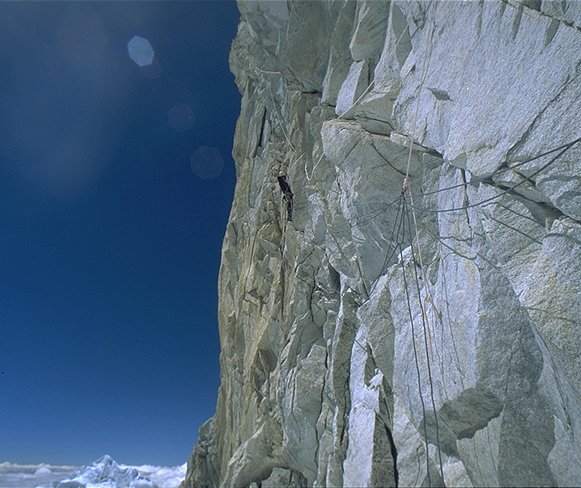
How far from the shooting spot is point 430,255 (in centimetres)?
1151

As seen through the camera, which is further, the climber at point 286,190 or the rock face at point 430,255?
the climber at point 286,190

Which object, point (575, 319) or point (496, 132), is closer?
point (575, 319)

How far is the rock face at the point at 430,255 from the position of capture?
7895mm

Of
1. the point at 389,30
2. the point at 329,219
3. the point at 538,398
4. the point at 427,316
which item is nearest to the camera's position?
the point at 538,398

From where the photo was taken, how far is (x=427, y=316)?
36.0 feet

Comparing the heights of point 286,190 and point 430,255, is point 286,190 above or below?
above

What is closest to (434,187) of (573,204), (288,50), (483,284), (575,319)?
(483,284)

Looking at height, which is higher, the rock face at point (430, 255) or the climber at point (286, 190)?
the climber at point (286, 190)

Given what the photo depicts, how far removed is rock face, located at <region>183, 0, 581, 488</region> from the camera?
25.9 feet

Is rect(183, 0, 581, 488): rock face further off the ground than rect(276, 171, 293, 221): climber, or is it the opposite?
rect(276, 171, 293, 221): climber

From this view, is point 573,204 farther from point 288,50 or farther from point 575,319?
point 288,50

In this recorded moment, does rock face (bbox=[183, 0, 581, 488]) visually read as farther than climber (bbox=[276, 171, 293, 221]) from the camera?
No

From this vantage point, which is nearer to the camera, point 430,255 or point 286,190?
point 430,255

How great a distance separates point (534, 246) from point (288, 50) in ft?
65.0
